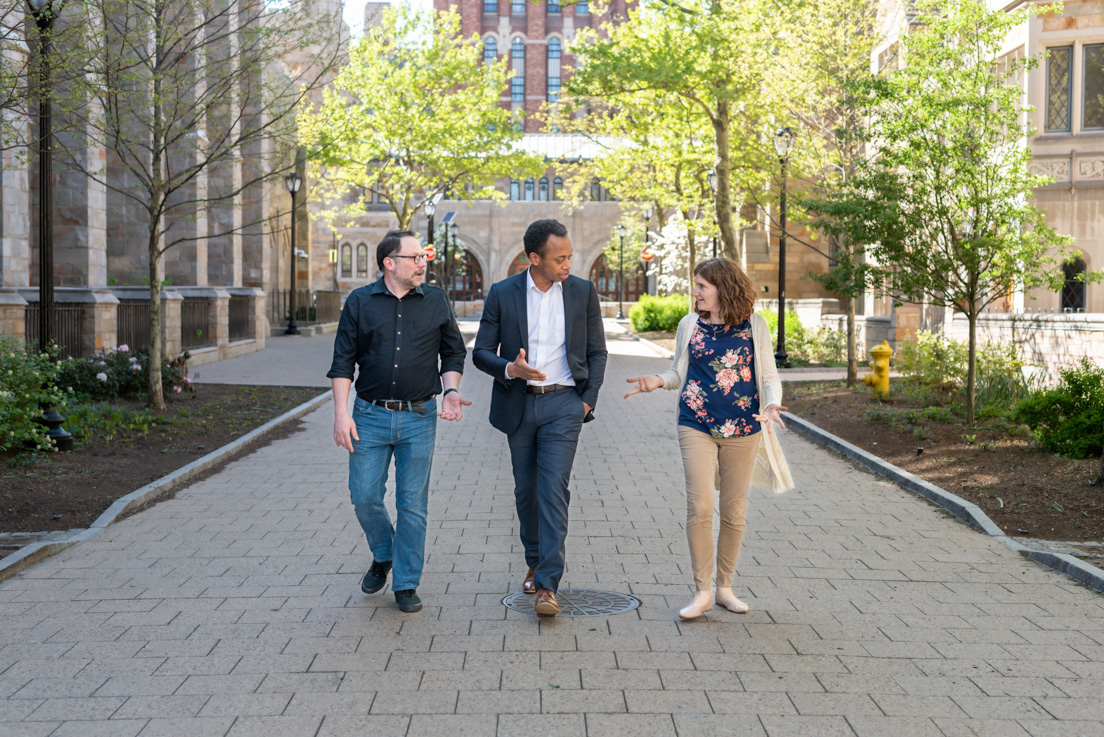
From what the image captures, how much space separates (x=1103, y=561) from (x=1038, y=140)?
1330 cm

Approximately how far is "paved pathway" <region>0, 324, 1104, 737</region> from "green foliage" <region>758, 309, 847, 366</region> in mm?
17325

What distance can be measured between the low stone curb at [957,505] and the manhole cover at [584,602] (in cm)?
276

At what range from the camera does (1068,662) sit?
5.12 meters

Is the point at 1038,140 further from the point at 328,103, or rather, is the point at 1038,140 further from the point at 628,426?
the point at 328,103

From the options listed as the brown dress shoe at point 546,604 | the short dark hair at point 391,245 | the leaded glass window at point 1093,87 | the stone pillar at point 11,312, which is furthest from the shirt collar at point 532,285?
the leaded glass window at point 1093,87

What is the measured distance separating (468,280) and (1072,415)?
231ft

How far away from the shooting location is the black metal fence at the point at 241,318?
2912cm

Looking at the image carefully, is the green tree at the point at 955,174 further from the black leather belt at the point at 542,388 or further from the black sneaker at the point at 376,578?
the black sneaker at the point at 376,578

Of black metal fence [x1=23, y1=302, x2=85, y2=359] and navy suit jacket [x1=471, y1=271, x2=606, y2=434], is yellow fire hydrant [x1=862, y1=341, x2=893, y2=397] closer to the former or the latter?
navy suit jacket [x1=471, y1=271, x2=606, y2=434]

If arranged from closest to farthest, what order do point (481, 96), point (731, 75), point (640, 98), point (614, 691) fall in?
point (614, 691), point (731, 75), point (640, 98), point (481, 96)

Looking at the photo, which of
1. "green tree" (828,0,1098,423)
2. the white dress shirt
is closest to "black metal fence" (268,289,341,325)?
"green tree" (828,0,1098,423)

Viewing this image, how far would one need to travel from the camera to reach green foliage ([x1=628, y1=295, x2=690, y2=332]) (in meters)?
40.1

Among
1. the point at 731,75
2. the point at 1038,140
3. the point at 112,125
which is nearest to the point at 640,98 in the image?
the point at 731,75

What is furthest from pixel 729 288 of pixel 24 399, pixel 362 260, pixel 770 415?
pixel 362 260
